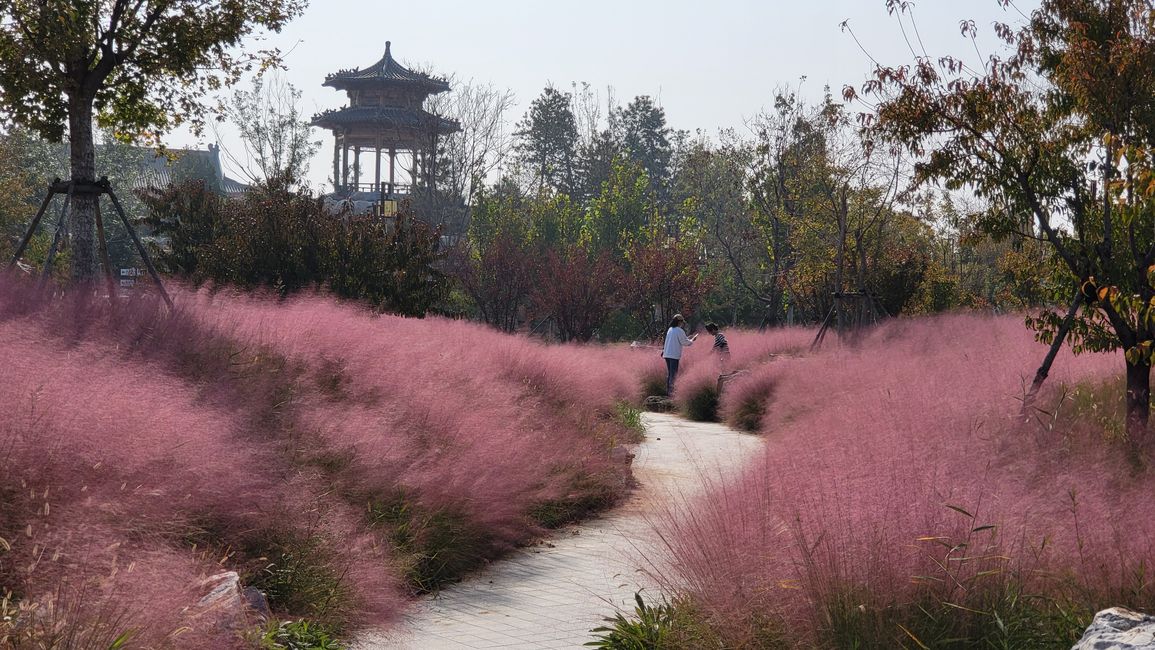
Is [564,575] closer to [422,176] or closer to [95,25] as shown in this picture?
[95,25]

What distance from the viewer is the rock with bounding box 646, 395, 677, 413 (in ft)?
65.8

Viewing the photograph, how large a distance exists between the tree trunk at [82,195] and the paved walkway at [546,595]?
17.2ft

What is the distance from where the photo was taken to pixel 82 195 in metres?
10.5

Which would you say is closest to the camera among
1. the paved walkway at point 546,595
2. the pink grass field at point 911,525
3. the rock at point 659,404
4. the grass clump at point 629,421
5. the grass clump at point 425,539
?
the pink grass field at point 911,525

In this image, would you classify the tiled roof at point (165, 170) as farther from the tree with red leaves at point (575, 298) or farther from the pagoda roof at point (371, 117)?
the tree with red leaves at point (575, 298)

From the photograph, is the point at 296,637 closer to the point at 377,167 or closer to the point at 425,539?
the point at 425,539

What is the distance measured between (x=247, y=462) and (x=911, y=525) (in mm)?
3060

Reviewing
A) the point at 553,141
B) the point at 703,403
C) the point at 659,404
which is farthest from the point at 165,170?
the point at 703,403

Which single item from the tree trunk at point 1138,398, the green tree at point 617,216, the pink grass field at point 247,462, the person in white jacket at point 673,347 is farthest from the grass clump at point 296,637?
the green tree at point 617,216

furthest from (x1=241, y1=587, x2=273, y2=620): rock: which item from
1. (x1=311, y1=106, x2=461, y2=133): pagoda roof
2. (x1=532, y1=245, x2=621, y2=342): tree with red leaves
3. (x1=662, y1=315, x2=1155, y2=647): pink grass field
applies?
(x1=311, y1=106, x2=461, y2=133): pagoda roof

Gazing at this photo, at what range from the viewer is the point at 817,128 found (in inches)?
1186

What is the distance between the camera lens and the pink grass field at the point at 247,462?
4.27m

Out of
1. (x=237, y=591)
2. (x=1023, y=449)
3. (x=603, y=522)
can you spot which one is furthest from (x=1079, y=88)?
(x=237, y=591)

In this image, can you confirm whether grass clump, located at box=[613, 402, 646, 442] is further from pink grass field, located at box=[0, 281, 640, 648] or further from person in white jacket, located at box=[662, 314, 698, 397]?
person in white jacket, located at box=[662, 314, 698, 397]
